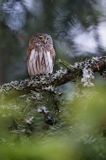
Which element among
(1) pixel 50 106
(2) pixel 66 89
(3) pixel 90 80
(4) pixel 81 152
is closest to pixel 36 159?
(4) pixel 81 152

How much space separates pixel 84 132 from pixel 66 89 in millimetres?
967

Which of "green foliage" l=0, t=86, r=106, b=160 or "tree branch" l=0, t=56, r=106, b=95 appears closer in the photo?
"green foliage" l=0, t=86, r=106, b=160

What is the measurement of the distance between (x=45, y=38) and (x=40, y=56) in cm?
15

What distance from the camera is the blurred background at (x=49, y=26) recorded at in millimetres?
2656

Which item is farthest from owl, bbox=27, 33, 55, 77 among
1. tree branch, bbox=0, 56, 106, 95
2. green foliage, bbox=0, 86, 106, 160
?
green foliage, bbox=0, 86, 106, 160

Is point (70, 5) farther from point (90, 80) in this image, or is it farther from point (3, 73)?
point (90, 80)

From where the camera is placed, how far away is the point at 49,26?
9.32ft

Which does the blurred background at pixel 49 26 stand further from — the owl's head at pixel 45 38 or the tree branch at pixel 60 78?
the tree branch at pixel 60 78

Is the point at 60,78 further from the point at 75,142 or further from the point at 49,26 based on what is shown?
the point at 49,26

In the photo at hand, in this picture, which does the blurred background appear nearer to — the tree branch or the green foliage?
the tree branch

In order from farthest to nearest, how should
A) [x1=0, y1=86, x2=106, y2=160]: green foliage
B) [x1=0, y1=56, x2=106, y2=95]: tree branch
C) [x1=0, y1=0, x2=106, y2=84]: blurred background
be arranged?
[x1=0, y1=0, x2=106, y2=84]: blurred background → [x1=0, y1=56, x2=106, y2=95]: tree branch → [x1=0, y1=86, x2=106, y2=160]: green foliage

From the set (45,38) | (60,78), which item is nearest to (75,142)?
(60,78)

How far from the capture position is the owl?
9.35ft

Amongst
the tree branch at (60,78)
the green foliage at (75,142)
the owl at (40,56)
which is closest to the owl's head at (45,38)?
the owl at (40,56)
